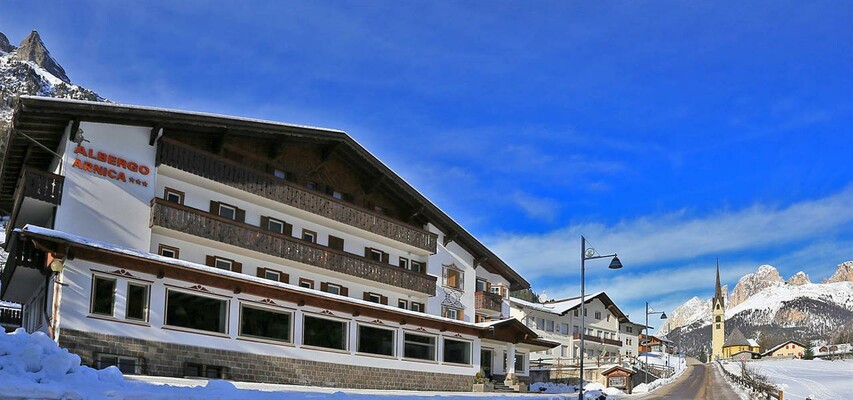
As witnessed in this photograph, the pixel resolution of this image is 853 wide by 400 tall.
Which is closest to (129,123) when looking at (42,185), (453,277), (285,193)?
(42,185)

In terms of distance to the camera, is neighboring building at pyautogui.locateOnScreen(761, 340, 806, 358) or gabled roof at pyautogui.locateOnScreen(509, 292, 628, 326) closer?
gabled roof at pyautogui.locateOnScreen(509, 292, 628, 326)

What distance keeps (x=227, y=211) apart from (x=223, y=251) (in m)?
2.16

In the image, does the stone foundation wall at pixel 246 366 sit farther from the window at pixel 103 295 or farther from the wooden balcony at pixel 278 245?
the wooden balcony at pixel 278 245

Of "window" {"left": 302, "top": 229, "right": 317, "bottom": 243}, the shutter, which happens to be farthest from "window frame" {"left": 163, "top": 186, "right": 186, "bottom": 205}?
"window" {"left": 302, "top": 229, "right": 317, "bottom": 243}

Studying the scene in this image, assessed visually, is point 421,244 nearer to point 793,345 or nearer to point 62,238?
point 62,238

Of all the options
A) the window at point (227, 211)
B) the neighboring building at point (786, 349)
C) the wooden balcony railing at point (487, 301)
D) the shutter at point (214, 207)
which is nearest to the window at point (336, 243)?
the window at point (227, 211)

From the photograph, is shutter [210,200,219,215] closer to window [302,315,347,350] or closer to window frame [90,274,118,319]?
window [302,315,347,350]

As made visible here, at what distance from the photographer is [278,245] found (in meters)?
35.7

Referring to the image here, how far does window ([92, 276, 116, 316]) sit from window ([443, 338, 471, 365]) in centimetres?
1972

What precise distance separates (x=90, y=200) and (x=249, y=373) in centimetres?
912

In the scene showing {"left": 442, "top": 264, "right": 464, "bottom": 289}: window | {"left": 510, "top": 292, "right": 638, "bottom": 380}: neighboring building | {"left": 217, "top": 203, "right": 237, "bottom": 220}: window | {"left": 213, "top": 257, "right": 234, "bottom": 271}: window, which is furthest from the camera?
{"left": 510, "top": 292, "right": 638, "bottom": 380}: neighboring building

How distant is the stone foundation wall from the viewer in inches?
1016

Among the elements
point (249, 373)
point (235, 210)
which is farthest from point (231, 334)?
point (235, 210)

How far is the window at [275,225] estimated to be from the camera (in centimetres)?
3706
